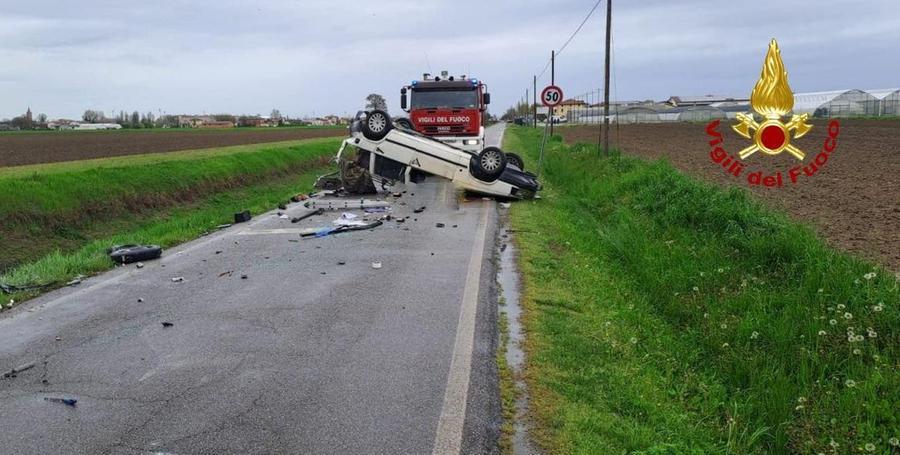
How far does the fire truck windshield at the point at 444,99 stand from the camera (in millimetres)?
20672

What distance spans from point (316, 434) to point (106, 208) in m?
14.1

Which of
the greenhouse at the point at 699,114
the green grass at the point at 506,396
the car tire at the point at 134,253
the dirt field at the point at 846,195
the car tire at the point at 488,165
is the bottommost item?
the green grass at the point at 506,396

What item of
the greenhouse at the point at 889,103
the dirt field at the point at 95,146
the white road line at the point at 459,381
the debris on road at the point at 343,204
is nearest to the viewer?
the white road line at the point at 459,381

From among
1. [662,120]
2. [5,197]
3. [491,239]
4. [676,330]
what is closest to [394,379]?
[676,330]

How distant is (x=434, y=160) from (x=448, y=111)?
548cm

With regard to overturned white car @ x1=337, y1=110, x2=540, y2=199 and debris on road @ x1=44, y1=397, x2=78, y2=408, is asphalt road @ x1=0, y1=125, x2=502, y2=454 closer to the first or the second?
debris on road @ x1=44, y1=397, x2=78, y2=408

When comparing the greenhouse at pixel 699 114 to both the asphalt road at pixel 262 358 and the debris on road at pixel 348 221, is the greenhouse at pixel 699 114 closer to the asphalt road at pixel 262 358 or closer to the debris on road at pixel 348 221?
the debris on road at pixel 348 221

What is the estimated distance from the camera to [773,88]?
5660mm

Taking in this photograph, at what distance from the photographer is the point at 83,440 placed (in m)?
4.13

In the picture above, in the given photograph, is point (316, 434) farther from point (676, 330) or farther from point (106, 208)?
point (106, 208)

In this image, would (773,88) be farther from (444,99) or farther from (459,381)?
(444,99)

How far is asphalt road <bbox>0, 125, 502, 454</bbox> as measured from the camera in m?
4.22

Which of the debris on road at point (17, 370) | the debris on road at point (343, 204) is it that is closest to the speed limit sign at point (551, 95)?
the debris on road at point (343, 204)

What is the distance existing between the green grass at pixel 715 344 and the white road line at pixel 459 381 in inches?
18.6
